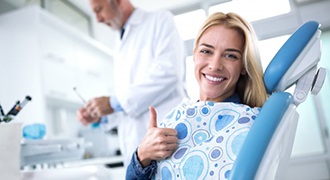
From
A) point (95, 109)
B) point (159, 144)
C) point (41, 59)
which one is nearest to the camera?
point (159, 144)

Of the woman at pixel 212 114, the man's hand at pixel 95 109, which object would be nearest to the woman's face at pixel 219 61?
the woman at pixel 212 114

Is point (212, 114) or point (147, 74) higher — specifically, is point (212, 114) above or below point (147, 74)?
below

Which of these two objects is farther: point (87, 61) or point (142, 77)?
point (87, 61)

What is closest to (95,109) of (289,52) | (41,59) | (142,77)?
(142,77)

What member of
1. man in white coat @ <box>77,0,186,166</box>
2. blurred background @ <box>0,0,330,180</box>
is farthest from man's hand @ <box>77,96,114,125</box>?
blurred background @ <box>0,0,330,180</box>

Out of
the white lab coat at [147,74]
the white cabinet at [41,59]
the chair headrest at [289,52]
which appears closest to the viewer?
the chair headrest at [289,52]

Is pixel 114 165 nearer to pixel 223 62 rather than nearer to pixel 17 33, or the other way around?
pixel 17 33

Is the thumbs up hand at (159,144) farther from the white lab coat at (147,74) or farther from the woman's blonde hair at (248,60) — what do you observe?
the white lab coat at (147,74)

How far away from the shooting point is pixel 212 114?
0.82 m

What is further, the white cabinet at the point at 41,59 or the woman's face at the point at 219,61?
the white cabinet at the point at 41,59

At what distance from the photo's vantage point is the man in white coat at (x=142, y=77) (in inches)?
53.4

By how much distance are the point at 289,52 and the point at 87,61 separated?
293 cm

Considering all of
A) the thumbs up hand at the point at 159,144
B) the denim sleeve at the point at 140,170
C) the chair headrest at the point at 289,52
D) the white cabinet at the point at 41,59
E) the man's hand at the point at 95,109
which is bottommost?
the denim sleeve at the point at 140,170

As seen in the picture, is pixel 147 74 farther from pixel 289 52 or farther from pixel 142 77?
pixel 289 52
